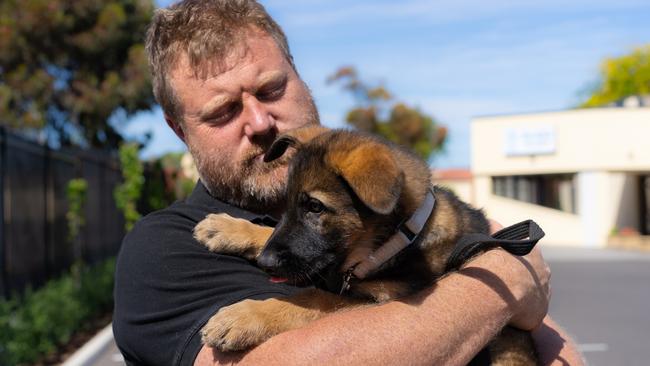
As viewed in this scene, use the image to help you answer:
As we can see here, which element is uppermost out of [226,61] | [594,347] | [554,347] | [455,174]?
[226,61]

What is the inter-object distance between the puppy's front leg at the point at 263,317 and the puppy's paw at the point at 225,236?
34 cm

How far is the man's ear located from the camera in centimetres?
349

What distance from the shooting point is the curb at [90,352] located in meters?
8.77

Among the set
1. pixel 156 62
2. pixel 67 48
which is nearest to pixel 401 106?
pixel 67 48

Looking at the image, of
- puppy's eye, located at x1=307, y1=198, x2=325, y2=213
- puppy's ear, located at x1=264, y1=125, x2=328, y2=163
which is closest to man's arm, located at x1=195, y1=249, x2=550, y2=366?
puppy's eye, located at x1=307, y1=198, x2=325, y2=213

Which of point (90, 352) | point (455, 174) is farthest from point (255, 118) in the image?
point (455, 174)

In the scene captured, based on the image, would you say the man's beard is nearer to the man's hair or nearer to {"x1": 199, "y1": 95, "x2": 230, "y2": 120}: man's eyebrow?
{"x1": 199, "y1": 95, "x2": 230, "y2": 120}: man's eyebrow

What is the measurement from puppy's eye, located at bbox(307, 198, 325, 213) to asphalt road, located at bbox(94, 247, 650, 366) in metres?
6.94

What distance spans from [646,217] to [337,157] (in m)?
42.8

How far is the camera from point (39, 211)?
12273 mm

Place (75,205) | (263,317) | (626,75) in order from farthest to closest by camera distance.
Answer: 1. (626,75)
2. (75,205)
3. (263,317)

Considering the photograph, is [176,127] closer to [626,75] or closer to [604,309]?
[604,309]

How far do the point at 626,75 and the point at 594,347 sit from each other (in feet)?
203

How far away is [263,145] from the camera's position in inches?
128
